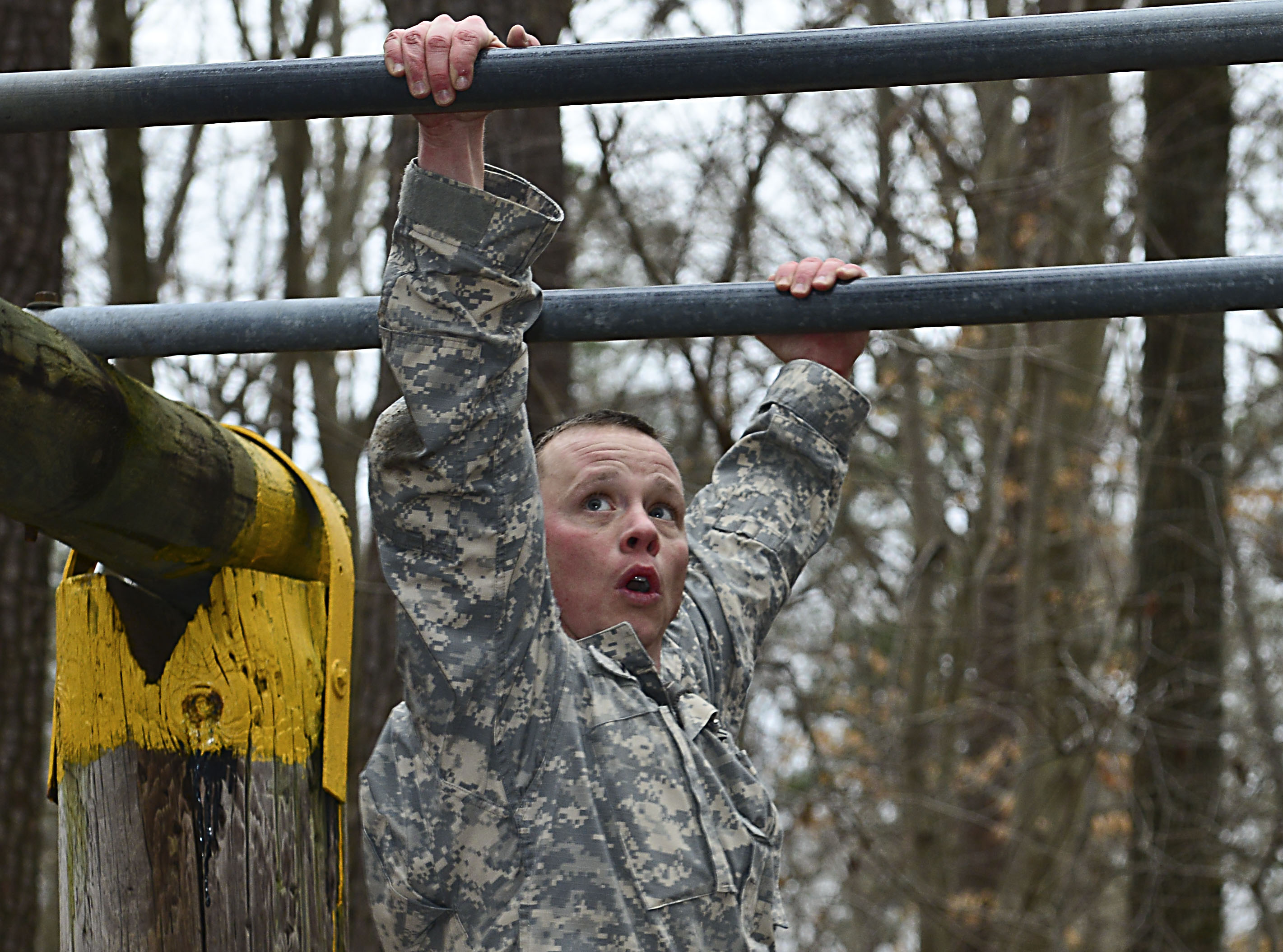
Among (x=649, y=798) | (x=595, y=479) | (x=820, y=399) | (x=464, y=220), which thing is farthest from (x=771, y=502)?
(x=464, y=220)

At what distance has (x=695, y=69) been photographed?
49.5 inches

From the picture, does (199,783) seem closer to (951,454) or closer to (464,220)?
(464,220)

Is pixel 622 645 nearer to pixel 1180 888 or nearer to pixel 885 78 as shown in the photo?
pixel 885 78

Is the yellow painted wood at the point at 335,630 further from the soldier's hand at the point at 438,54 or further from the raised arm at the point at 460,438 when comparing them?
the soldier's hand at the point at 438,54

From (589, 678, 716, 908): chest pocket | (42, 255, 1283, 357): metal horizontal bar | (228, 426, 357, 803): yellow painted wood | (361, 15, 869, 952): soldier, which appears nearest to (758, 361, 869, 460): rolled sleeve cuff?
(361, 15, 869, 952): soldier

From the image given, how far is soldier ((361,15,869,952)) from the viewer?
1.49 metres

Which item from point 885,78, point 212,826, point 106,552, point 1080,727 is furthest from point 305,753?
point 1080,727

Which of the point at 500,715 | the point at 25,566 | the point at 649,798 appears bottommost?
the point at 649,798

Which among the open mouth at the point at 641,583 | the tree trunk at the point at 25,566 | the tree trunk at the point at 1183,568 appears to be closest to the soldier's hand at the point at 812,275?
the open mouth at the point at 641,583

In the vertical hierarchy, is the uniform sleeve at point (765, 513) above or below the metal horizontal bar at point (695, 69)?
below

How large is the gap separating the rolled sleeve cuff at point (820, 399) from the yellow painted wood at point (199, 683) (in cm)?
94

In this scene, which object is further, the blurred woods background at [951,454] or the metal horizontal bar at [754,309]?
the blurred woods background at [951,454]

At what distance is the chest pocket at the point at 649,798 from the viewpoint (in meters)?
1.63

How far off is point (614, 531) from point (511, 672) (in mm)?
328
